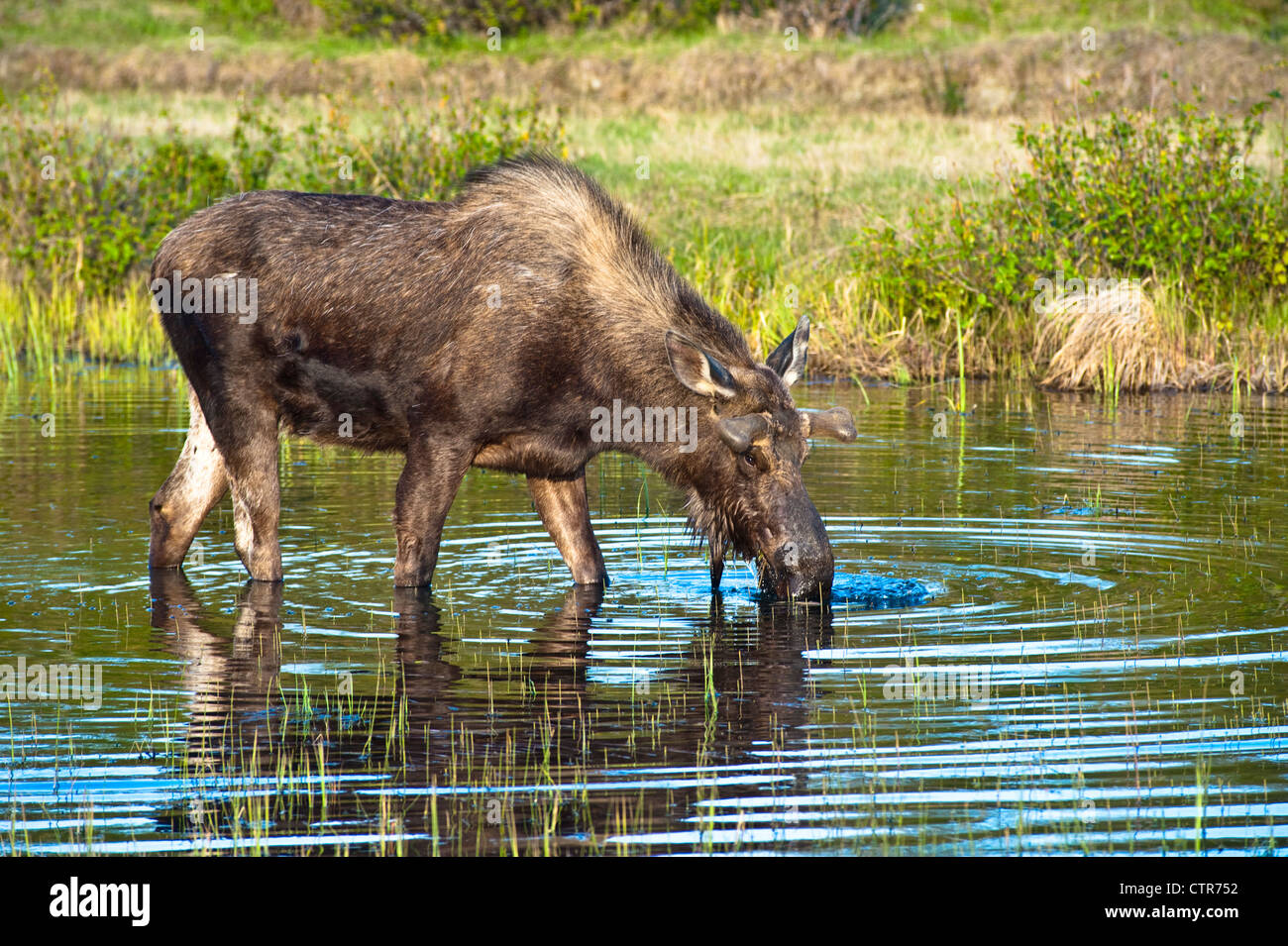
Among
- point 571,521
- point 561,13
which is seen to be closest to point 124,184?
point 571,521

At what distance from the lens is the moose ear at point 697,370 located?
909cm

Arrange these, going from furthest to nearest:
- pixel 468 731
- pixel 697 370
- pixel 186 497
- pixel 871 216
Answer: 1. pixel 871 216
2. pixel 186 497
3. pixel 697 370
4. pixel 468 731

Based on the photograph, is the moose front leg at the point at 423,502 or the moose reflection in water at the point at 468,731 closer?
the moose reflection in water at the point at 468,731

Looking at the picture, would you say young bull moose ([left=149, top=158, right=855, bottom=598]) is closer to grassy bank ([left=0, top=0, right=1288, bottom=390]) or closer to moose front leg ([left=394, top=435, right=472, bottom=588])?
moose front leg ([left=394, top=435, right=472, bottom=588])

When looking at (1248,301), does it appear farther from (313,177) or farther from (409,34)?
(409,34)

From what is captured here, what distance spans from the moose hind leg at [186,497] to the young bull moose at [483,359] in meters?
0.33

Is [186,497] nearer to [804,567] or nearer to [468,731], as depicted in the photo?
[804,567]

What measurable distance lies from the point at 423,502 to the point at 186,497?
1.76 metres

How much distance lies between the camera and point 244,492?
10156mm

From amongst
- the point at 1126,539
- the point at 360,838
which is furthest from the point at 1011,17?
the point at 360,838

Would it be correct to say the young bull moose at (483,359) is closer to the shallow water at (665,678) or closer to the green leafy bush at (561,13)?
the shallow water at (665,678)

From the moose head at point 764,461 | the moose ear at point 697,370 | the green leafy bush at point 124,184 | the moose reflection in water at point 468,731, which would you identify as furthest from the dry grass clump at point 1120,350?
the moose ear at point 697,370

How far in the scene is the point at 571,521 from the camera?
10.3m

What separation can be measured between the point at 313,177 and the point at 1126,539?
12953mm
